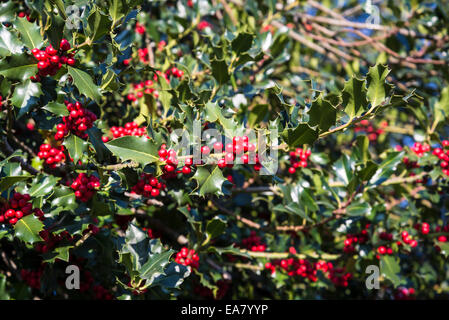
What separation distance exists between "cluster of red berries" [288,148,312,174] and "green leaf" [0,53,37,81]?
1.39 metres

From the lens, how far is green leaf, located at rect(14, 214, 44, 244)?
4.90 feet

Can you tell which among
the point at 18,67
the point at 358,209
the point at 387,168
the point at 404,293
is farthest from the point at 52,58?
the point at 404,293

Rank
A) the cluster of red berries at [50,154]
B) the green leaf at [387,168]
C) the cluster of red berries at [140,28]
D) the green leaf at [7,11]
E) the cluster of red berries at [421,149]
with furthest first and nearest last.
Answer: the cluster of red berries at [140,28] < the cluster of red berries at [421,149] < the green leaf at [387,168] < the green leaf at [7,11] < the cluster of red berries at [50,154]

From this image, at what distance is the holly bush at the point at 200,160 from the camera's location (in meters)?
1.51

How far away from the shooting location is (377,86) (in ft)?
4.81

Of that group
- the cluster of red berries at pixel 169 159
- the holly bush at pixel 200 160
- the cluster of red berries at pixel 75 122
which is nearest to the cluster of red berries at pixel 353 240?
the holly bush at pixel 200 160

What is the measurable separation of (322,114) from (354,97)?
140 mm

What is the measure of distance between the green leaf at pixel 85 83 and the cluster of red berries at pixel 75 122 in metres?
0.19

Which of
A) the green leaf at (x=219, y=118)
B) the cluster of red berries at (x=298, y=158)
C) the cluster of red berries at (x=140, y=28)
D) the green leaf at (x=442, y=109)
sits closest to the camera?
the green leaf at (x=219, y=118)

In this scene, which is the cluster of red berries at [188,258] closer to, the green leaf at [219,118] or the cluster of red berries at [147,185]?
the cluster of red berries at [147,185]

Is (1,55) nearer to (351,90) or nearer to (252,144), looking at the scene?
(252,144)

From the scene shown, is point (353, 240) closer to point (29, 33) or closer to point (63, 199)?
point (63, 199)

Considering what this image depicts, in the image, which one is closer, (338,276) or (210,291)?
(210,291)

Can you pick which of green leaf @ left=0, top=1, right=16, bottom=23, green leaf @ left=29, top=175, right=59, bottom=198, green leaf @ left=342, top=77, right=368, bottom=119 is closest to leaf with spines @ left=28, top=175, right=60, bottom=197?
green leaf @ left=29, top=175, right=59, bottom=198
